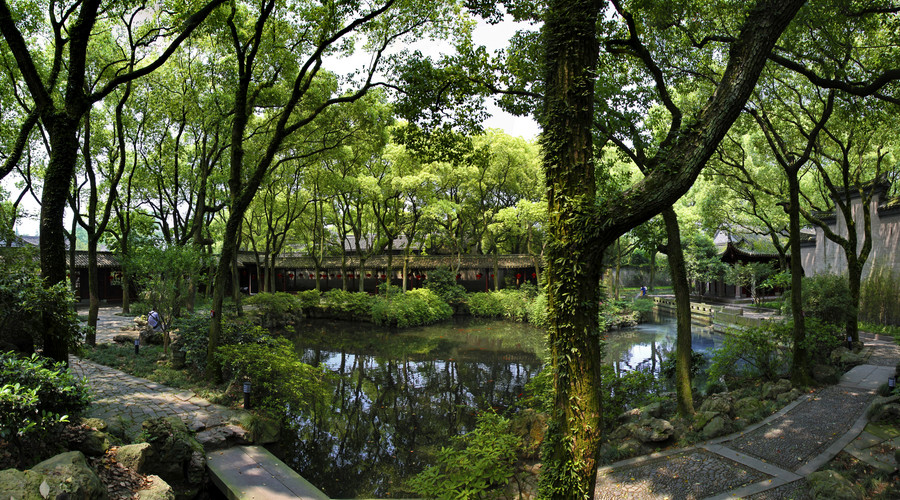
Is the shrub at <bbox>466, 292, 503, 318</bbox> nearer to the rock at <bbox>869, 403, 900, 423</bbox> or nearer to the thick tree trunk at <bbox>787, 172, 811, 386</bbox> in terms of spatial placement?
the thick tree trunk at <bbox>787, 172, 811, 386</bbox>

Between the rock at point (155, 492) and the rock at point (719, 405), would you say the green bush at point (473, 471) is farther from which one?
the rock at point (719, 405)

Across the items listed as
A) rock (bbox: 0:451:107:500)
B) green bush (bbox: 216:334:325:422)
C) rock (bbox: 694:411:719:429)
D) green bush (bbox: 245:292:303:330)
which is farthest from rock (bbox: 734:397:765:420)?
green bush (bbox: 245:292:303:330)

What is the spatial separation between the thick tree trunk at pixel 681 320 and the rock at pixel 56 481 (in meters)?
7.08

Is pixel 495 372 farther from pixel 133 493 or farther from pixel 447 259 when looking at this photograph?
pixel 447 259

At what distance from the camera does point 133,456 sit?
4.57 meters

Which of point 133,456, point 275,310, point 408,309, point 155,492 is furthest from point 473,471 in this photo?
point 275,310

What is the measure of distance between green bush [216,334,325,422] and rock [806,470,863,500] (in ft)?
20.8

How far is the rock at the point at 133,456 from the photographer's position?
14.8 ft

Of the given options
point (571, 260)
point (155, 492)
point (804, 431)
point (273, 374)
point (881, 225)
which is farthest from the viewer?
point (881, 225)

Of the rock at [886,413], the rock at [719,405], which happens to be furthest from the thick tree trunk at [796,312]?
the rock at [719,405]

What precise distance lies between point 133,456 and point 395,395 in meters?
5.96

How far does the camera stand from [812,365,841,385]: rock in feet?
27.3

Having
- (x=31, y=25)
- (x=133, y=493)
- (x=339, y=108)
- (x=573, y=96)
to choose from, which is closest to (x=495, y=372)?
(x=339, y=108)

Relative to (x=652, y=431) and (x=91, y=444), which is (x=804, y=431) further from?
(x=91, y=444)
